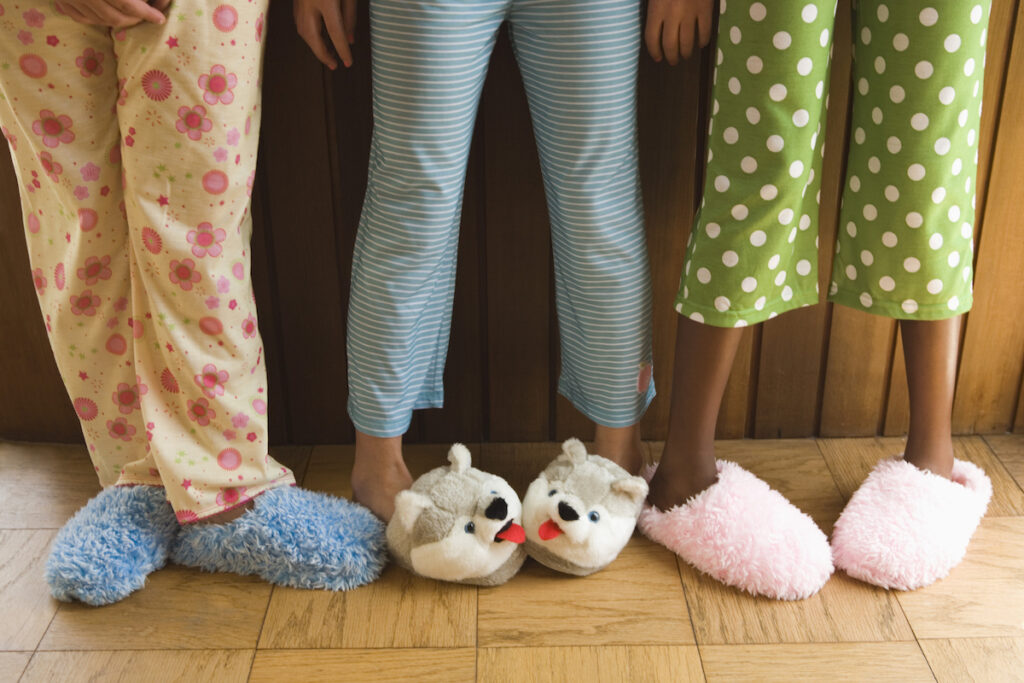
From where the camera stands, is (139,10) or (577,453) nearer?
(139,10)

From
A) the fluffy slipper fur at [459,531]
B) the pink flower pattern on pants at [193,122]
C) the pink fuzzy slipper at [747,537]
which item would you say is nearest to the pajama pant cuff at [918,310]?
the pink fuzzy slipper at [747,537]

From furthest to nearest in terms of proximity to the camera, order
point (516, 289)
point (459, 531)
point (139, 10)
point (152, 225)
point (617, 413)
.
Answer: point (516, 289) < point (617, 413) < point (459, 531) < point (152, 225) < point (139, 10)

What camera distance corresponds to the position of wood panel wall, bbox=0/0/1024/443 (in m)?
1.35

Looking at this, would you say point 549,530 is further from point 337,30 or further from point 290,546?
point 337,30

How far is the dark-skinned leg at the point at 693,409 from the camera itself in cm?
126

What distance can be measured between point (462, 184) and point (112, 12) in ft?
1.44

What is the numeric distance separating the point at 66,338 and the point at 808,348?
1.03 meters

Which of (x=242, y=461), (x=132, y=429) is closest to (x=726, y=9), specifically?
(x=242, y=461)

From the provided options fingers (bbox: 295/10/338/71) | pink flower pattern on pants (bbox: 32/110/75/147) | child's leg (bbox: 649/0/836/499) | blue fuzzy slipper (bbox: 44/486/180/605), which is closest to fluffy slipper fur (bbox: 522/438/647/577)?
child's leg (bbox: 649/0/836/499)

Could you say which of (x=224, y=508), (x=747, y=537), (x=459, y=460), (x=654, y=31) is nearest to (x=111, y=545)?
(x=224, y=508)

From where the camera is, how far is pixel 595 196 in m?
1.22

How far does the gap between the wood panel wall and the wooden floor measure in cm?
26

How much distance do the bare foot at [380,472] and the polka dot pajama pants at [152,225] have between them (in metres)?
0.11

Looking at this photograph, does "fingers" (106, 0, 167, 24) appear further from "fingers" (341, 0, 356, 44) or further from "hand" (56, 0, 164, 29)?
"fingers" (341, 0, 356, 44)
